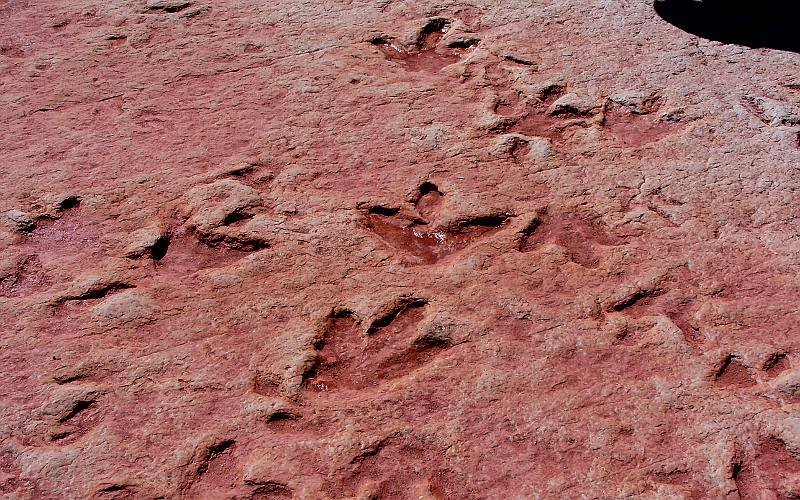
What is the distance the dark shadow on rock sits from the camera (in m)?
3.24

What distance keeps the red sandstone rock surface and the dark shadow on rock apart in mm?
94

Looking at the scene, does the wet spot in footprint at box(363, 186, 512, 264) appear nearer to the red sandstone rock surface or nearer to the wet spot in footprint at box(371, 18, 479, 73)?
the red sandstone rock surface

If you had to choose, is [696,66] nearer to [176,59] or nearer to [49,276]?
[176,59]

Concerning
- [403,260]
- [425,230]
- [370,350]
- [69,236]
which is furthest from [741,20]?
[69,236]

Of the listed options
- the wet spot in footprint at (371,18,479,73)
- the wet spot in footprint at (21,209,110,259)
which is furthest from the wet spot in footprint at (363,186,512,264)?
the wet spot in footprint at (371,18,479,73)

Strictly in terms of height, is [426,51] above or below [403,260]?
above

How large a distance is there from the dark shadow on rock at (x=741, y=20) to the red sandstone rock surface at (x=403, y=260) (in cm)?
9

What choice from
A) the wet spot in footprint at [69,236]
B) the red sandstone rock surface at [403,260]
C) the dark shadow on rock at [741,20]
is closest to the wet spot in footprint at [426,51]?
the red sandstone rock surface at [403,260]

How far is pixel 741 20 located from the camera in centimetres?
337

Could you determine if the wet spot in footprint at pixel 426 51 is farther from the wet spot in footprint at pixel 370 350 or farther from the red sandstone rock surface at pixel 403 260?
the wet spot in footprint at pixel 370 350

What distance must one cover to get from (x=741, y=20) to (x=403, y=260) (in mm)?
1940

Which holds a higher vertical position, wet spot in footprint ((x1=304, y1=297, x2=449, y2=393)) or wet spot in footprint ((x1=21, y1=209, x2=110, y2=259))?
wet spot in footprint ((x1=21, y1=209, x2=110, y2=259))

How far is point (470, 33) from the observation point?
3.32m

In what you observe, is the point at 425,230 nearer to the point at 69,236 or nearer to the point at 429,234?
the point at 429,234
